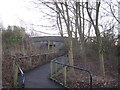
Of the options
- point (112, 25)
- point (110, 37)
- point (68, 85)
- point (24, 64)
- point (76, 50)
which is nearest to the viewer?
point (68, 85)

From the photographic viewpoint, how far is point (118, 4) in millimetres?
9352

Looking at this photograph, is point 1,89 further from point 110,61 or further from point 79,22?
point 110,61

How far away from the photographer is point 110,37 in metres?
12.6

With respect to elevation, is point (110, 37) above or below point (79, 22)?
below

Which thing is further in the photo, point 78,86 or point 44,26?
point 44,26

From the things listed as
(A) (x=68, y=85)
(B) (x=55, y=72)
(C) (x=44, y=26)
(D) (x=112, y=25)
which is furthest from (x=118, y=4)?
(A) (x=68, y=85)

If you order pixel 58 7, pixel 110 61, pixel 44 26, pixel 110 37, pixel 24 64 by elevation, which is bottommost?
pixel 110 61

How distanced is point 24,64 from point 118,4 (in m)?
7.77

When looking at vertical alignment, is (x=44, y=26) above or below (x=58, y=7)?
below

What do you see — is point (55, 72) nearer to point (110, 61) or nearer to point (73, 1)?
point (73, 1)

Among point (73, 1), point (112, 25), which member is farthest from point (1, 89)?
point (112, 25)

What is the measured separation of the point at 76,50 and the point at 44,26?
6.58m

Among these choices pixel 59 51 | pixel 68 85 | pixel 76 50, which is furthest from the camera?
pixel 59 51

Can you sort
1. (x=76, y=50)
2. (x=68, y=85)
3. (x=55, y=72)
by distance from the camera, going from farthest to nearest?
(x=76, y=50) < (x=55, y=72) < (x=68, y=85)
